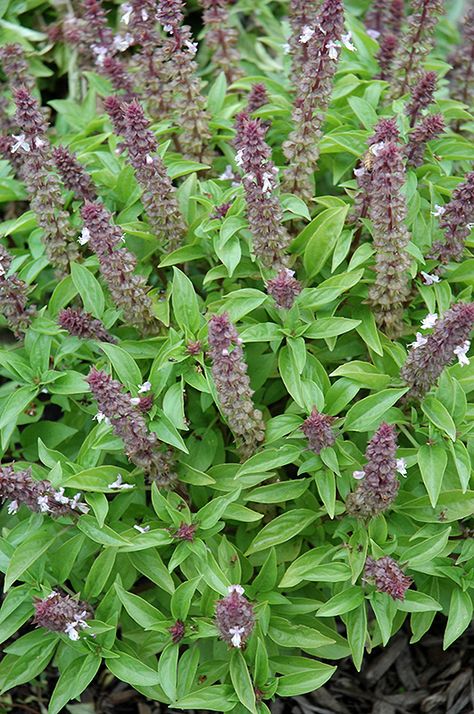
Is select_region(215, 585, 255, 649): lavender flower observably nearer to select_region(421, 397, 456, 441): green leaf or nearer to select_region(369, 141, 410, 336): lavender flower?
select_region(421, 397, 456, 441): green leaf

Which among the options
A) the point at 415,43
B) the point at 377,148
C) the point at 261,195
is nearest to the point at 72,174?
the point at 261,195

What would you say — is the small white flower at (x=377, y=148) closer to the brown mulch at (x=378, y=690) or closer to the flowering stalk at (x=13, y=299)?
the flowering stalk at (x=13, y=299)

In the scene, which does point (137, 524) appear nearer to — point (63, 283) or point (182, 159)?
point (63, 283)

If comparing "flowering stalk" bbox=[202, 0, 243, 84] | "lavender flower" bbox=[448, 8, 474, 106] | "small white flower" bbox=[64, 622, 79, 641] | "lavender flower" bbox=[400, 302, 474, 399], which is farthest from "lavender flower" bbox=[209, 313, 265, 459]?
"lavender flower" bbox=[448, 8, 474, 106]

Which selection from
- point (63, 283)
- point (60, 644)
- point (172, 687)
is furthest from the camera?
point (63, 283)

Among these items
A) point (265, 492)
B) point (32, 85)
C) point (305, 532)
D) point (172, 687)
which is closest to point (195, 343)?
point (265, 492)

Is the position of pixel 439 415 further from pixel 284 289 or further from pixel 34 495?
pixel 34 495
